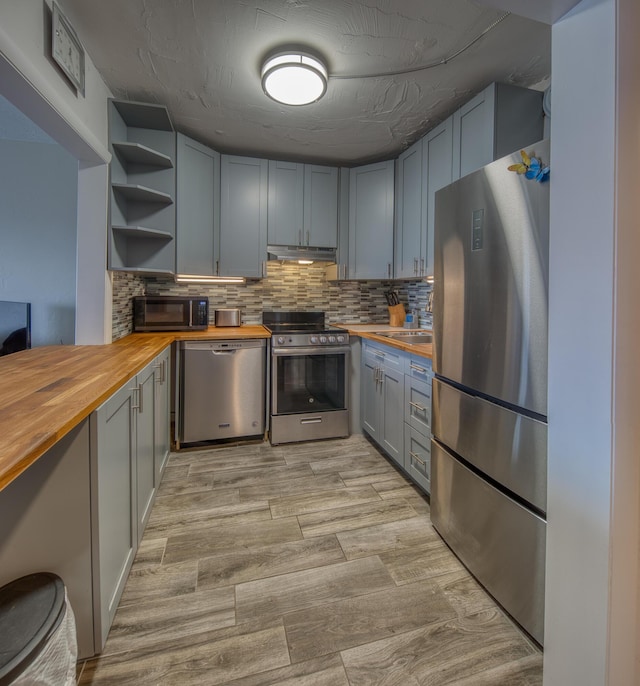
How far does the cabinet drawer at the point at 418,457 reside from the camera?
2.09m

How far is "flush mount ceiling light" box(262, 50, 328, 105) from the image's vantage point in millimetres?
1784

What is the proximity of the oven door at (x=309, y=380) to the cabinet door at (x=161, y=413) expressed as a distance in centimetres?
81

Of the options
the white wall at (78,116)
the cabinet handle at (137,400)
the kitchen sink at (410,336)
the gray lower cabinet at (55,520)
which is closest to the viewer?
the gray lower cabinet at (55,520)

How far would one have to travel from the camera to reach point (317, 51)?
5.90 feet

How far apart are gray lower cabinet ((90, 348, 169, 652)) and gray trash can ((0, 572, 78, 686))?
18cm

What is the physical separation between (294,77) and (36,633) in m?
2.34

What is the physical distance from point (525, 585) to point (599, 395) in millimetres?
816

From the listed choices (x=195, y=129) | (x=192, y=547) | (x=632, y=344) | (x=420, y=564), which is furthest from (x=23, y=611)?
(x=195, y=129)

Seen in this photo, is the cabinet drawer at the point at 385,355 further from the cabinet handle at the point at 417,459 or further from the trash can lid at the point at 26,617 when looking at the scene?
the trash can lid at the point at 26,617

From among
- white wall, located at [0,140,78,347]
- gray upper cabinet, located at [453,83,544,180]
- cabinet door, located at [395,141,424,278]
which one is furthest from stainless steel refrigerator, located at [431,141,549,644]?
white wall, located at [0,140,78,347]

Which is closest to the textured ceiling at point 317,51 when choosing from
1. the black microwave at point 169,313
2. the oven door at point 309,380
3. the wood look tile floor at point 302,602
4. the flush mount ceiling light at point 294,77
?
the flush mount ceiling light at point 294,77

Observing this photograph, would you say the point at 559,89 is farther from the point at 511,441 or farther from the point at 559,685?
the point at 559,685

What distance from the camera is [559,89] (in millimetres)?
987

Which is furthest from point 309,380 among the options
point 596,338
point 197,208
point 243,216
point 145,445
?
point 596,338
